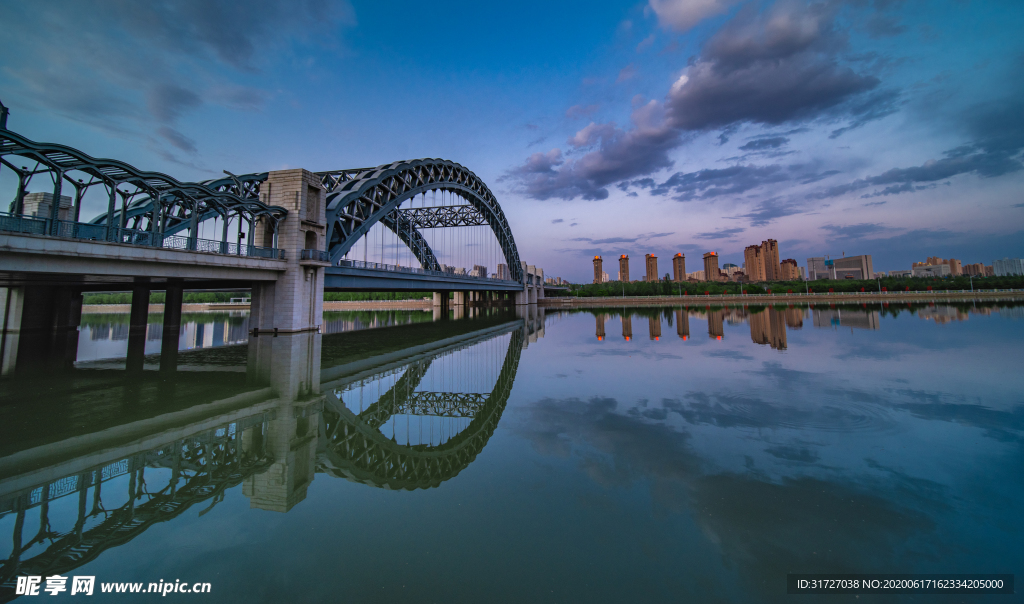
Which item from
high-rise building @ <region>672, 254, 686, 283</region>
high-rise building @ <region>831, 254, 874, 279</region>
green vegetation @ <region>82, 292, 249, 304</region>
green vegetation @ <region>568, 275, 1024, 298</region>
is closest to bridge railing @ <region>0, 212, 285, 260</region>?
green vegetation @ <region>82, 292, 249, 304</region>

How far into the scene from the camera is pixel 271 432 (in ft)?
25.8

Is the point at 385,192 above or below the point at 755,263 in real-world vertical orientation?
below

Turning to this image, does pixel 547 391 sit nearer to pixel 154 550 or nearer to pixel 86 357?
pixel 154 550

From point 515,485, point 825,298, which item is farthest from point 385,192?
point 825,298

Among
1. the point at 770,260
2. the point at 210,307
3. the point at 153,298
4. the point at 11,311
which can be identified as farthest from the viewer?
the point at 770,260

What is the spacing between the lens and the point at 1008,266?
181 m

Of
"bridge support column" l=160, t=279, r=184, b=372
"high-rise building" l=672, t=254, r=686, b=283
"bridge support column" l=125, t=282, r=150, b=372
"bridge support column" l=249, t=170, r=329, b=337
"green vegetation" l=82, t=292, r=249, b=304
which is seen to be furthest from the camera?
"high-rise building" l=672, t=254, r=686, b=283

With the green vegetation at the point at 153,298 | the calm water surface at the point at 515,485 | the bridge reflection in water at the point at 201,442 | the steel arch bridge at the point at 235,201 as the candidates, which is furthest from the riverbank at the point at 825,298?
the green vegetation at the point at 153,298

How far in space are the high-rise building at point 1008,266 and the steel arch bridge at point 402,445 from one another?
283m

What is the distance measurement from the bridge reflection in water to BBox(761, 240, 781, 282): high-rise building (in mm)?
198324

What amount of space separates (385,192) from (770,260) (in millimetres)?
188824

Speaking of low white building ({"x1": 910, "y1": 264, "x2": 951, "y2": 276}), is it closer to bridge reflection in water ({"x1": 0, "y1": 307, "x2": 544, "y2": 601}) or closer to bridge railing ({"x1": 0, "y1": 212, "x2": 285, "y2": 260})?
bridge reflection in water ({"x1": 0, "y1": 307, "x2": 544, "y2": 601})

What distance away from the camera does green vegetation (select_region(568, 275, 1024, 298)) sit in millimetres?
91875

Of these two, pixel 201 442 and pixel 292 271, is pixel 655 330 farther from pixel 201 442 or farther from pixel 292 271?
pixel 201 442
